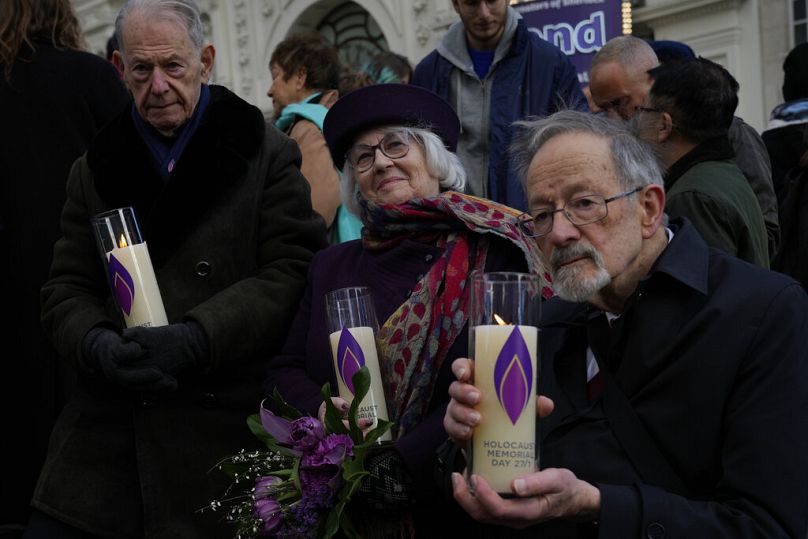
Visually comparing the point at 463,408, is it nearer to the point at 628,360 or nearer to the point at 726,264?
the point at 628,360

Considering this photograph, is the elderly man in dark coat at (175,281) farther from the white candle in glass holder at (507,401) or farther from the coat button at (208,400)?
the white candle in glass holder at (507,401)

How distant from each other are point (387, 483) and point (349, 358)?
0.34 m

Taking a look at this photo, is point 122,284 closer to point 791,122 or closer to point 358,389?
point 358,389

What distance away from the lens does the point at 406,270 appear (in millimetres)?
3334

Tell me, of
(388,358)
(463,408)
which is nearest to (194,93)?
(388,358)

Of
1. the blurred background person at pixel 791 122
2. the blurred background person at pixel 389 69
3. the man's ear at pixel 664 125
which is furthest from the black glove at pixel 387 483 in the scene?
the blurred background person at pixel 389 69

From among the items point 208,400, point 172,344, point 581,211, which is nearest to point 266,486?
point 172,344

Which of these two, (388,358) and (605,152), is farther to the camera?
(388,358)

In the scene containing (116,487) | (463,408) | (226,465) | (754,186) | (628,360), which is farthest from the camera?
(754,186)

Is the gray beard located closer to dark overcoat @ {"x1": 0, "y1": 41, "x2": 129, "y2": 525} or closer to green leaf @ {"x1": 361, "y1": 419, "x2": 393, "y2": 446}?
green leaf @ {"x1": 361, "y1": 419, "x2": 393, "y2": 446}

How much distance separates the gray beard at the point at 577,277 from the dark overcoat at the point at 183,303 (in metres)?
1.18

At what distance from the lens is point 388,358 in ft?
10.3

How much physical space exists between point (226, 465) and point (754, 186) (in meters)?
3.12

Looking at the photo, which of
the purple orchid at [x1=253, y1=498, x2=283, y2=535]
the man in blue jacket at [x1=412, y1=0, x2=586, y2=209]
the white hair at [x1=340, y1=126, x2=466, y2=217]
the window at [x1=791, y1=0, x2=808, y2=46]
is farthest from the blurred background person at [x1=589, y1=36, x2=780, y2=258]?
the window at [x1=791, y1=0, x2=808, y2=46]
